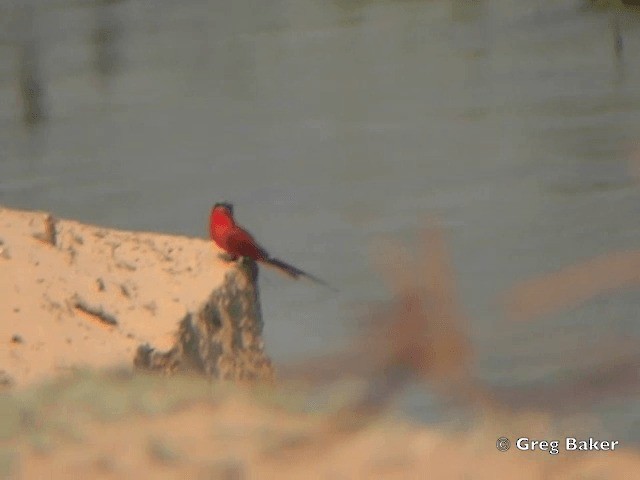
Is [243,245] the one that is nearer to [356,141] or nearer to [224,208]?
[224,208]

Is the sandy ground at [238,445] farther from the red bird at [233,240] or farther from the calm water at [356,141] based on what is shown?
the calm water at [356,141]

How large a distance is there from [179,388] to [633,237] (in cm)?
463

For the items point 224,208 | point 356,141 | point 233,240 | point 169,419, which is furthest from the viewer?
point 356,141

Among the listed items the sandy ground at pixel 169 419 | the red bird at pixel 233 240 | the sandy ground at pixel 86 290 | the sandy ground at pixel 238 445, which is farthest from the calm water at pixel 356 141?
the sandy ground at pixel 238 445

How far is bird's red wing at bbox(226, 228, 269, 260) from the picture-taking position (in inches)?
166

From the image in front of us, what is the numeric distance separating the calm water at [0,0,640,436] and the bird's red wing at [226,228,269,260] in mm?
456

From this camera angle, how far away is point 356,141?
10180 millimetres

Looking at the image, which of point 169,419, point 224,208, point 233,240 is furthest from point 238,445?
point 224,208

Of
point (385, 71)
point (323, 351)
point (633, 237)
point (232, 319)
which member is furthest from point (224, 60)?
point (232, 319)

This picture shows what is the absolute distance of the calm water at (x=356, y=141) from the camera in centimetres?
691

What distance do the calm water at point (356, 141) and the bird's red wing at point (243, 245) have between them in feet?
1.49

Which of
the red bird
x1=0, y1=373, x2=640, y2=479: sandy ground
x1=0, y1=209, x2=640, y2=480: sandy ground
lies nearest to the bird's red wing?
the red bird

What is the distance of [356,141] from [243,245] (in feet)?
19.7

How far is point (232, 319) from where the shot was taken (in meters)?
4.18
